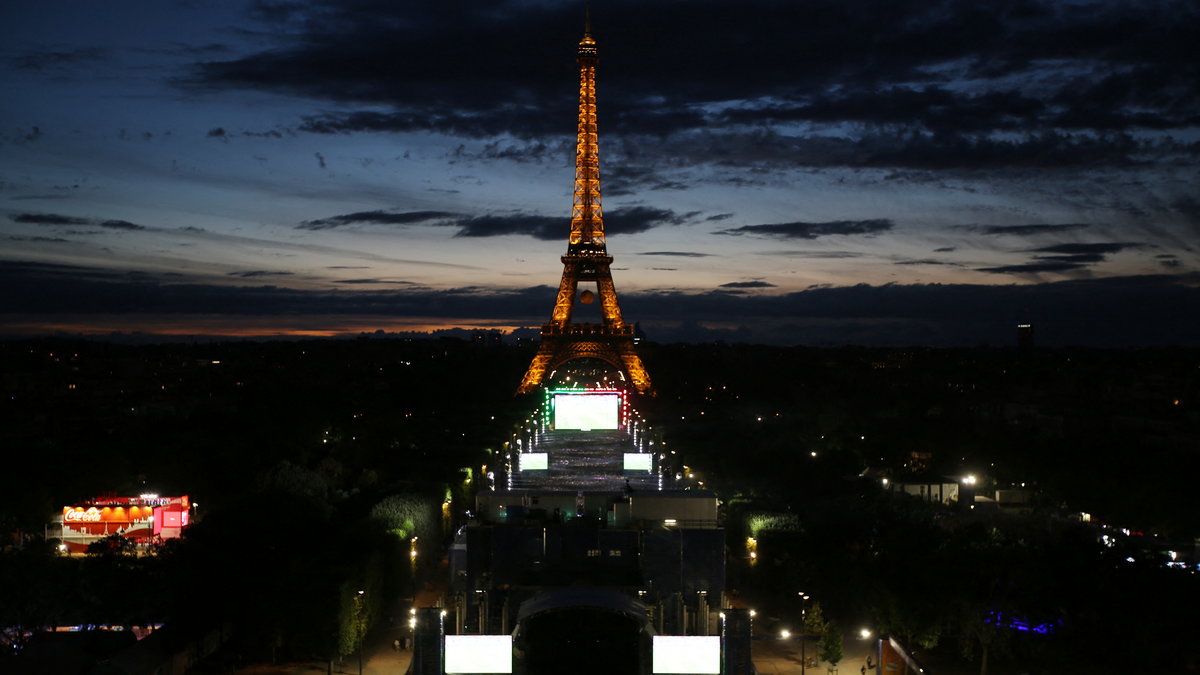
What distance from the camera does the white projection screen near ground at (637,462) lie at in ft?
117

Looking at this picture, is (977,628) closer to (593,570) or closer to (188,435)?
(593,570)

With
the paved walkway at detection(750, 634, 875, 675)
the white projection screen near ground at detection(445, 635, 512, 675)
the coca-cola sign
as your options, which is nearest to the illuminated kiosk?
the coca-cola sign

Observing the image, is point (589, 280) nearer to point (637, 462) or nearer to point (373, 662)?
point (637, 462)

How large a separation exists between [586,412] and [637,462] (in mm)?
13865

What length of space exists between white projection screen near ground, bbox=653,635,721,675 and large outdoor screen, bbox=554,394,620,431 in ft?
91.7

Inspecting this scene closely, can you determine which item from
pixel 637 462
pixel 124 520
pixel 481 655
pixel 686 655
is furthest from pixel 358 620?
pixel 124 520

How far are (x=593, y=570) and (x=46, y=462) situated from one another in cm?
3170

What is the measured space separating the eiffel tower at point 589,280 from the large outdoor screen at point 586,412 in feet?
108

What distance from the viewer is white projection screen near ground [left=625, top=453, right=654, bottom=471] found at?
35562mm

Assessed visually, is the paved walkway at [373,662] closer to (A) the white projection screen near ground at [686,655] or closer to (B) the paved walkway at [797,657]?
(A) the white projection screen near ground at [686,655]

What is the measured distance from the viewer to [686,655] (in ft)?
68.7

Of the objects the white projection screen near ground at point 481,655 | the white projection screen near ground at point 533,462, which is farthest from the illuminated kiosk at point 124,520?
the white projection screen near ground at point 481,655

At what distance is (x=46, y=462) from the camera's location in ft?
158

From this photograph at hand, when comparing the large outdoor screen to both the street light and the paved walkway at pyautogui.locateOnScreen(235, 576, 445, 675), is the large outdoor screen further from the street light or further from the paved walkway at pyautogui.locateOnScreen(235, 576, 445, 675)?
the street light
